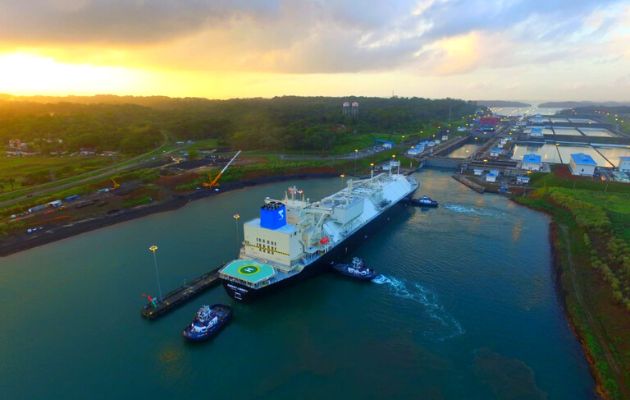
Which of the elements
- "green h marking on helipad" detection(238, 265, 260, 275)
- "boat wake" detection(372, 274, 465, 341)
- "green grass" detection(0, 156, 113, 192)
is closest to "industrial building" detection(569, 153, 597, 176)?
"boat wake" detection(372, 274, 465, 341)

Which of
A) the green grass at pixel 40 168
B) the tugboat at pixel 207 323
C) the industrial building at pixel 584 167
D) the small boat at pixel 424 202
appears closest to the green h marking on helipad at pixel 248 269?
the tugboat at pixel 207 323

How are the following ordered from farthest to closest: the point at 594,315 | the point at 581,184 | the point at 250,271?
the point at 581,184
the point at 250,271
the point at 594,315

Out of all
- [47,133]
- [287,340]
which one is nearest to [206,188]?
[287,340]

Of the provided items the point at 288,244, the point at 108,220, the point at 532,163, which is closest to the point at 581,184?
→ the point at 532,163

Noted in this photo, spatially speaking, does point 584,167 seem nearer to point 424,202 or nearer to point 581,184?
point 581,184

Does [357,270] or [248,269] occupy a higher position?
[248,269]

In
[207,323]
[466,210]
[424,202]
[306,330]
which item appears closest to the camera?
[207,323]

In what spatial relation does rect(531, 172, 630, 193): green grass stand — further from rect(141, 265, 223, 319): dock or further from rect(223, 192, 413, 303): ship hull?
rect(141, 265, 223, 319): dock

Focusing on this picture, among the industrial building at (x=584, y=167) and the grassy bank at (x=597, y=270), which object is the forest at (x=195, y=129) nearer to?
the industrial building at (x=584, y=167)
